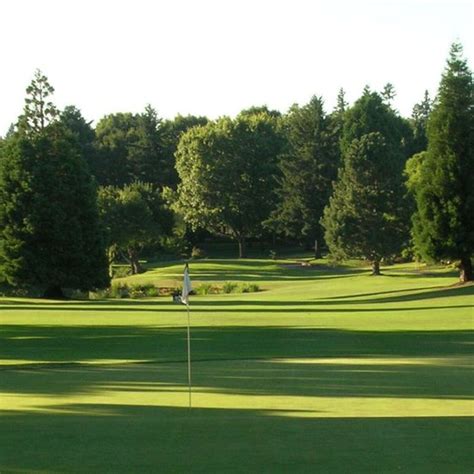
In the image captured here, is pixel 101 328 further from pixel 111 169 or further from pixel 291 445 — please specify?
pixel 111 169

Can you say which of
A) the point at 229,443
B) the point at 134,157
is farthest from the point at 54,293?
the point at 134,157

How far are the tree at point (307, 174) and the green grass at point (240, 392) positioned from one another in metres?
52.2

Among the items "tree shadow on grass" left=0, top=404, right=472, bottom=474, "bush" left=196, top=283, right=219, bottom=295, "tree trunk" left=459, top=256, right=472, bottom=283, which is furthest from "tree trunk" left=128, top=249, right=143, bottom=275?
"tree shadow on grass" left=0, top=404, right=472, bottom=474

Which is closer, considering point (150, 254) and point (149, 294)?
point (149, 294)

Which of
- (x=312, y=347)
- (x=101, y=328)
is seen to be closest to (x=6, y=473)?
(x=312, y=347)

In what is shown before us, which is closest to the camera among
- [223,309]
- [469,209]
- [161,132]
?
[223,309]

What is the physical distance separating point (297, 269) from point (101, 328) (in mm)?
47743

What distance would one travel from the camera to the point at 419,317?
4022 centimetres

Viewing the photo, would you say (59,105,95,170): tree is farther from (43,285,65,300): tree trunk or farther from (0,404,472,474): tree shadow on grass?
(0,404,472,474): tree shadow on grass

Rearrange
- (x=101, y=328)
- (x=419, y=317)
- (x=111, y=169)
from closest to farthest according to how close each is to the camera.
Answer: (x=101, y=328)
(x=419, y=317)
(x=111, y=169)

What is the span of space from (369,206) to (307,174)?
26.1 metres

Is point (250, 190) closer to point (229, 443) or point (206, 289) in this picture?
point (206, 289)

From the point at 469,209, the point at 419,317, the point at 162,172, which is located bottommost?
the point at 419,317

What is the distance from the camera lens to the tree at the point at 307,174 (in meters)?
96.1
